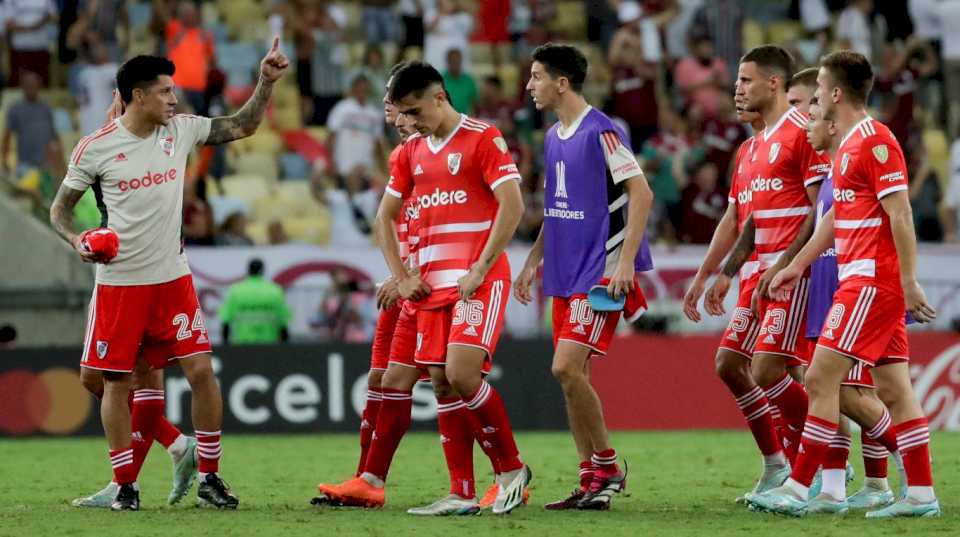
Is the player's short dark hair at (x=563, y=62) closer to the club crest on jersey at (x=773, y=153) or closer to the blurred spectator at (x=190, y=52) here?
the club crest on jersey at (x=773, y=153)

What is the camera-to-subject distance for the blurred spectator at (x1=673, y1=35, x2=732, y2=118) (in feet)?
74.3

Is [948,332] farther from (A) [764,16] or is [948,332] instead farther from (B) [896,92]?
(A) [764,16]

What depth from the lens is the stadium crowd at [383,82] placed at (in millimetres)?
20516

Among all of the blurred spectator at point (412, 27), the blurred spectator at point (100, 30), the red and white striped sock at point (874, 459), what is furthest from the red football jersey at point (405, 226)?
the blurred spectator at point (412, 27)

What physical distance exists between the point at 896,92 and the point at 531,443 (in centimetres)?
890

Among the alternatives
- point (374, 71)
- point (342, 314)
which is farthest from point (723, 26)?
point (342, 314)

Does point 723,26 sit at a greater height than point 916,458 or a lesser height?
greater

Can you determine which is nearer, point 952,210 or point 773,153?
point 773,153

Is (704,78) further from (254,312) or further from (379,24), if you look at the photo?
(254,312)

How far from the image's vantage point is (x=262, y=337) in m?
18.2

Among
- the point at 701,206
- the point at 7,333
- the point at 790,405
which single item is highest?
the point at 701,206

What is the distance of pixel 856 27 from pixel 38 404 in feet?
40.8

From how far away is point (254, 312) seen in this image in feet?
59.7

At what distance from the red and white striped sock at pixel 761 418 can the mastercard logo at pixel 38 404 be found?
351 inches
